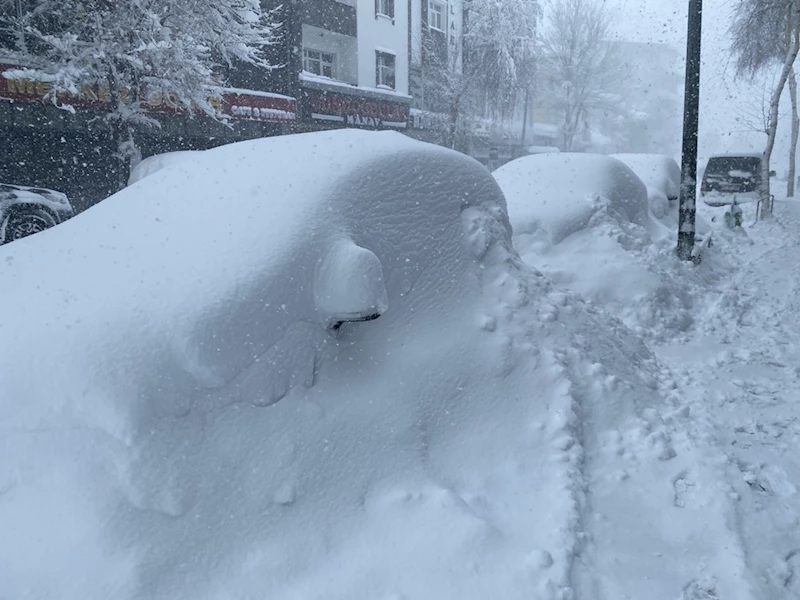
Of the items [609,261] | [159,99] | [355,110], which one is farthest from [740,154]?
[159,99]

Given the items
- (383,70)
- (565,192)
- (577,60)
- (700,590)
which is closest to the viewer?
(700,590)

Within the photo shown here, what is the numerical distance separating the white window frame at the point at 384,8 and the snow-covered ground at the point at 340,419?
25350 mm

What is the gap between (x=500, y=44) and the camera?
29828mm

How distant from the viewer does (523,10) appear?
3027 cm

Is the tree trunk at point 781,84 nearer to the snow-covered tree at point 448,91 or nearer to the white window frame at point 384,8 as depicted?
the snow-covered tree at point 448,91

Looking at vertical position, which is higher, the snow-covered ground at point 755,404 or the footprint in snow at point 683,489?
the footprint in snow at point 683,489

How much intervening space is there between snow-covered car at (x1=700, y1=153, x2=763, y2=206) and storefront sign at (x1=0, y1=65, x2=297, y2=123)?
13691 mm

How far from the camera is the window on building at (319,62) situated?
83.3 ft

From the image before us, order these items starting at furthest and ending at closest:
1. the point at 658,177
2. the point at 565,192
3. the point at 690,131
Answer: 1. the point at 658,177
2. the point at 690,131
3. the point at 565,192

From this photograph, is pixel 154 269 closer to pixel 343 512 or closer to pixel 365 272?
pixel 365 272

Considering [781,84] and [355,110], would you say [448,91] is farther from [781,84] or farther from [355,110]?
[781,84]

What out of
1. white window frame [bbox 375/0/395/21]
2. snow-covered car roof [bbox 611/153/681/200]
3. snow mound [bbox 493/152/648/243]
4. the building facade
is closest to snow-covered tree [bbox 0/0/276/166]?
the building facade

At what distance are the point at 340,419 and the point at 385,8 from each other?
2791 cm

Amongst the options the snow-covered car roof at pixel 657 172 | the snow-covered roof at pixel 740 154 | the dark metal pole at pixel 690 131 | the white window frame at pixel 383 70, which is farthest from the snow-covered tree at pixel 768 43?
the white window frame at pixel 383 70
